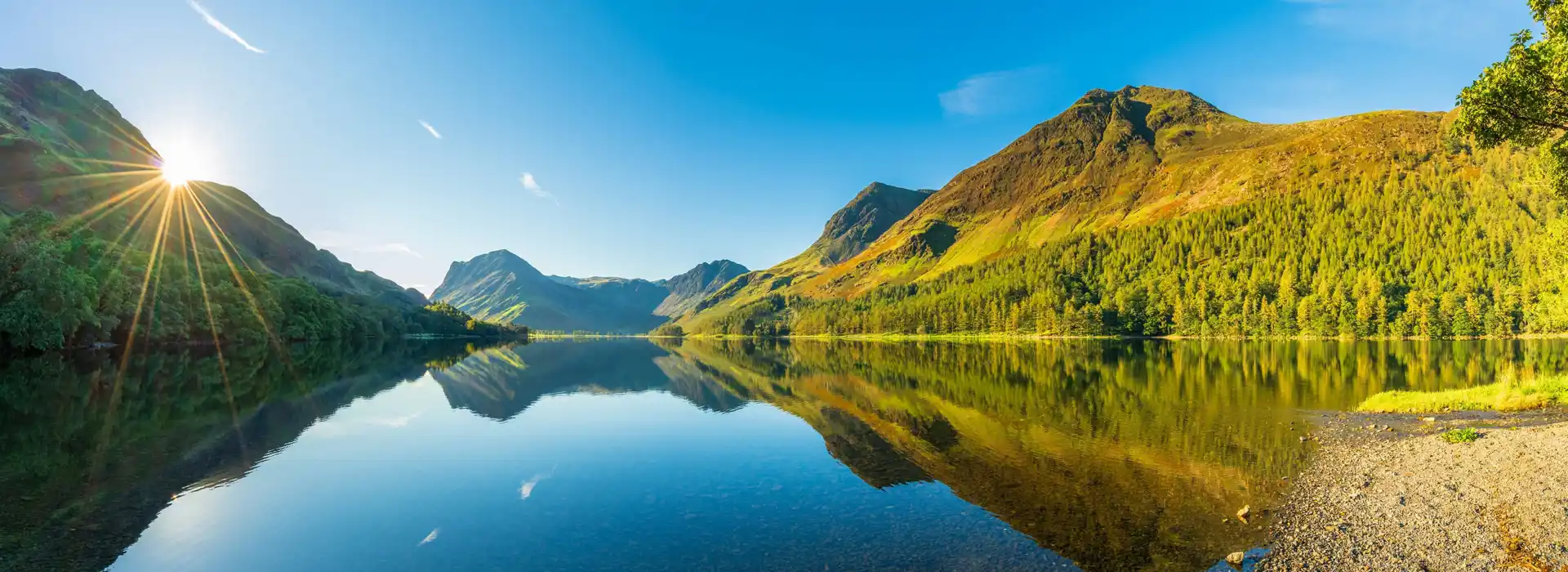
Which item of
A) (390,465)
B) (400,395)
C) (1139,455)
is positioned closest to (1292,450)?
(1139,455)

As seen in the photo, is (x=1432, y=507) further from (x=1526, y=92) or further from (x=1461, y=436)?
(x=1526, y=92)

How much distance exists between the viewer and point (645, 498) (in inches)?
918

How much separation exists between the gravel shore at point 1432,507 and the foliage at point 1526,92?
Answer: 12030 mm

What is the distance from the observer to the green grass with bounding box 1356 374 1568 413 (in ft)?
113

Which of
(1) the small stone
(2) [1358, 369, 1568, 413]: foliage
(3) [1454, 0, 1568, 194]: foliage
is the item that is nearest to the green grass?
(2) [1358, 369, 1568, 413]: foliage

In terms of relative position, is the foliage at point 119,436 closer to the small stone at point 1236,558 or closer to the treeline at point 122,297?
the treeline at point 122,297

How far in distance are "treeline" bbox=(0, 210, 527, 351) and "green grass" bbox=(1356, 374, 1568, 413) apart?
450ft

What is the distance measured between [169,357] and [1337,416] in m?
136

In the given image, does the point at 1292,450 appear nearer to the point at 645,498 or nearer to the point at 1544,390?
the point at 1544,390

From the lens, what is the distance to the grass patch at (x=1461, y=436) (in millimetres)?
25703

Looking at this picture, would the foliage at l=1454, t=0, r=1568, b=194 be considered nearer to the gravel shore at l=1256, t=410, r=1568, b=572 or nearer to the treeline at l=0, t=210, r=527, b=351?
the gravel shore at l=1256, t=410, r=1568, b=572

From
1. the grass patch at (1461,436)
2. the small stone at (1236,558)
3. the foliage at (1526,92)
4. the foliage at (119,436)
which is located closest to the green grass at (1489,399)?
the grass patch at (1461,436)

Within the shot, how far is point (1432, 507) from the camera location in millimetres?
18094

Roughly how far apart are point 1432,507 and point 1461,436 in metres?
12.7
